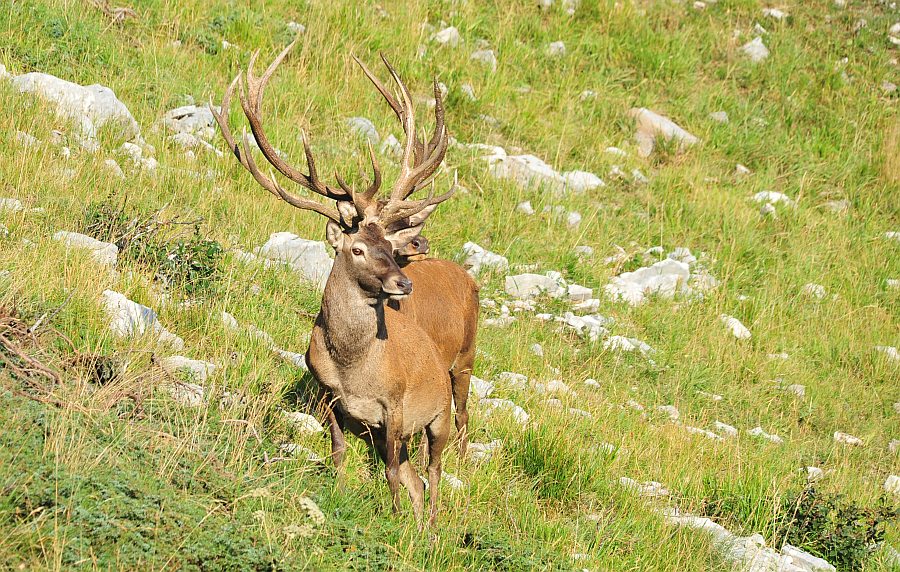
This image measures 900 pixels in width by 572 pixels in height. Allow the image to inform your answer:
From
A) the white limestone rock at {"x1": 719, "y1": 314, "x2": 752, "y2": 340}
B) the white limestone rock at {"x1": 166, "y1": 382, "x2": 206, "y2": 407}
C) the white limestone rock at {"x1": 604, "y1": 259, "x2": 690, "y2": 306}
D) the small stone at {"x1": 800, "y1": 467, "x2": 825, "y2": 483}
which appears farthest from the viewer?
the white limestone rock at {"x1": 604, "y1": 259, "x2": 690, "y2": 306}

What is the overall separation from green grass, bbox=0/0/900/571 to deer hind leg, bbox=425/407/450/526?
15 cm

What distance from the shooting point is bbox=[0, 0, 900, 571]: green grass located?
489 centimetres

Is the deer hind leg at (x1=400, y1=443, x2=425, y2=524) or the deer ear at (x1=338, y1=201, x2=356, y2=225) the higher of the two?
the deer ear at (x1=338, y1=201, x2=356, y2=225)

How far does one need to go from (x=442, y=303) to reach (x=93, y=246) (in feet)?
7.40

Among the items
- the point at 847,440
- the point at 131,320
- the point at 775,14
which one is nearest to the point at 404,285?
the point at 131,320

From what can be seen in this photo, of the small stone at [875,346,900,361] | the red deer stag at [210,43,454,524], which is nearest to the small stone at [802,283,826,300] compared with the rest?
the small stone at [875,346,900,361]

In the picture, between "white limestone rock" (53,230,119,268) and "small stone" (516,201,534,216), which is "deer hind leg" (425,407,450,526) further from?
"small stone" (516,201,534,216)

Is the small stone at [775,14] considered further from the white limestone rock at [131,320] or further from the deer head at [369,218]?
the white limestone rock at [131,320]

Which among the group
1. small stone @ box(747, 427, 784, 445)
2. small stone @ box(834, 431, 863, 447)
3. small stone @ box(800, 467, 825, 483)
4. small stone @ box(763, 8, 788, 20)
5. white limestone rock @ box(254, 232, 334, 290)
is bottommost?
small stone @ box(834, 431, 863, 447)

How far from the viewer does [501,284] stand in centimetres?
946

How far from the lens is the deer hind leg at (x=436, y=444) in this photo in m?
6.01

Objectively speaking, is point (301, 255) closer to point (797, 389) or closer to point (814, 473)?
point (814, 473)

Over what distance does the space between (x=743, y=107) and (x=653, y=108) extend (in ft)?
4.01

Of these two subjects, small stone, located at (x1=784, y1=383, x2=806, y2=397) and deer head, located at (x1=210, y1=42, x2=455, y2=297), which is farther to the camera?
small stone, located at (x1=784, y1=383, x2=806, y2=397)
